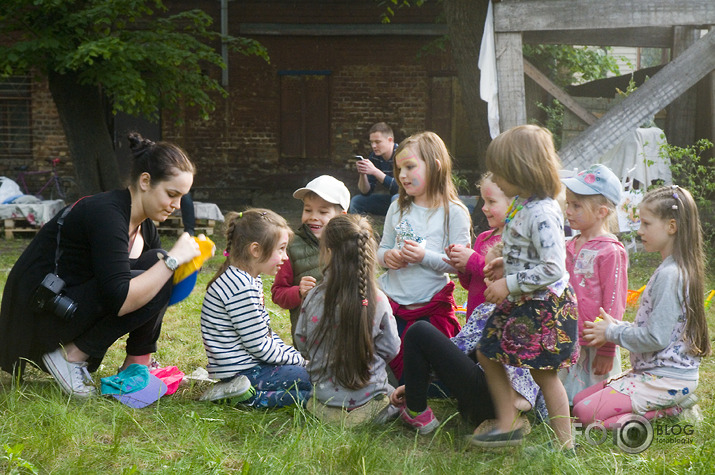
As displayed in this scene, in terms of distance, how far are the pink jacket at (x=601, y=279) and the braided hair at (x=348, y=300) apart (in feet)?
3.38

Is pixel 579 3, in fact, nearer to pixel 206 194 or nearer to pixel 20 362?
pixel 20 362

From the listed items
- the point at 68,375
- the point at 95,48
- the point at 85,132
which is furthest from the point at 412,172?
the point at 85,132

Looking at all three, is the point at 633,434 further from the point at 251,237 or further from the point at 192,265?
the point at 192,265

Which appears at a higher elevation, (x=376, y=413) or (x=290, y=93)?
(x=290, y=93)

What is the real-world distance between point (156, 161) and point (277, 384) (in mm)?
1183

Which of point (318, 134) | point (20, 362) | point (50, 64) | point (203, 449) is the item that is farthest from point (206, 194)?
point (203, 449)

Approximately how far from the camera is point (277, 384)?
11.5 feet

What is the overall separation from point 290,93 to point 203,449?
42.0 ft

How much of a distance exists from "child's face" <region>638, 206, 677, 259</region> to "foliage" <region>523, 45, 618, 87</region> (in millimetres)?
10318

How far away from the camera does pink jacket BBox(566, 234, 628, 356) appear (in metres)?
3.50

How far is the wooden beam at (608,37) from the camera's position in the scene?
839 centimetres

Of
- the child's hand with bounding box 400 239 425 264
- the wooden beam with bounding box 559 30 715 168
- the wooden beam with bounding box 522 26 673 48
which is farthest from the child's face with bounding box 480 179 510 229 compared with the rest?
the wooden beam with bounding box 522 26 673 48

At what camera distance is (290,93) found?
49.5 feet

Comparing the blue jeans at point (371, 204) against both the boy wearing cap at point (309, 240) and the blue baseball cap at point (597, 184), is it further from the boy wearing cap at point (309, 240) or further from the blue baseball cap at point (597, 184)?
the blue baseball cap at point (597, 184)
